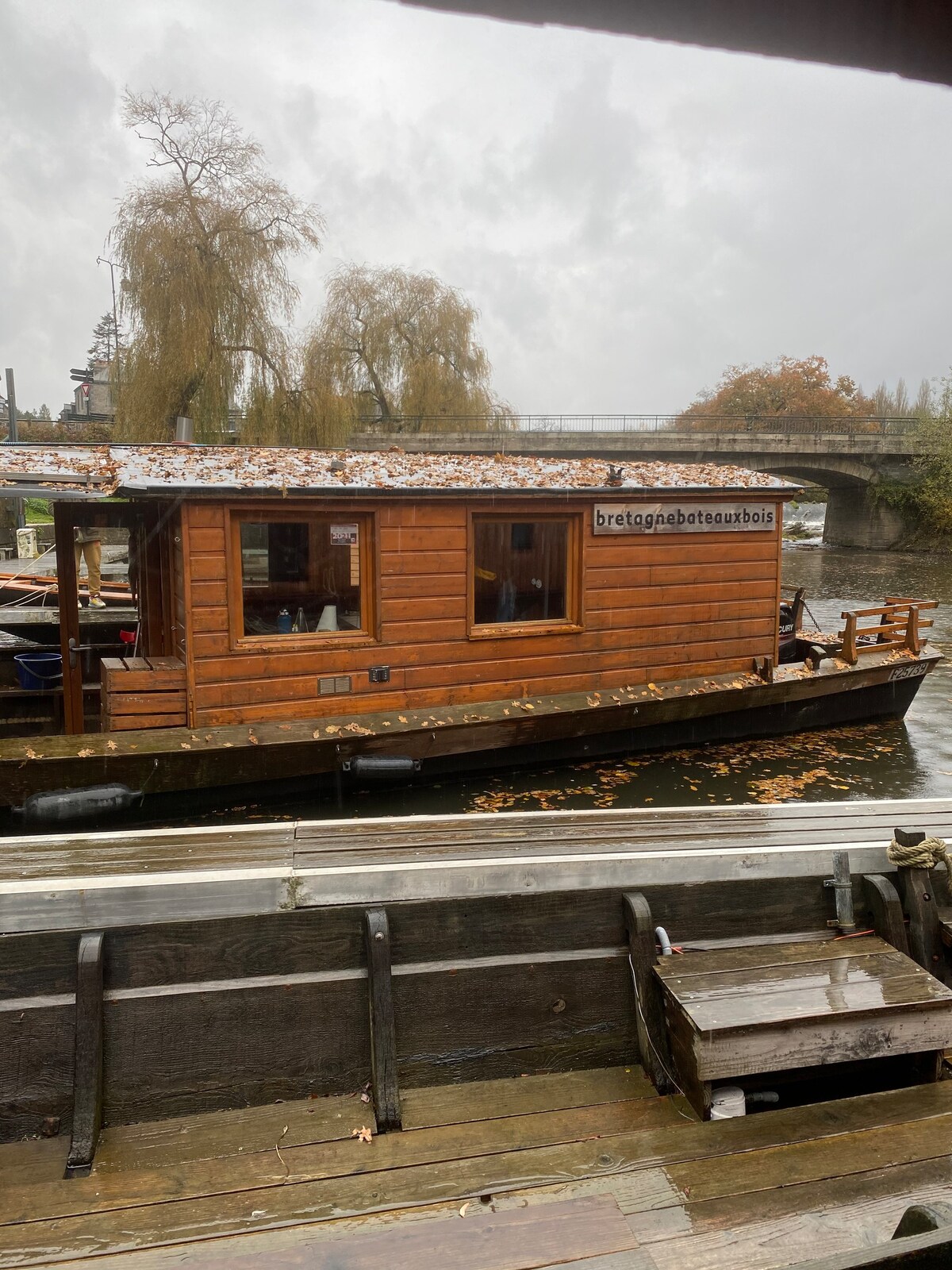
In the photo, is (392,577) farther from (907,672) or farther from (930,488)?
(930,488)

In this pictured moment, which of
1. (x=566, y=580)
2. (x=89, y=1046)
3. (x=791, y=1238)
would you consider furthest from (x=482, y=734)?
(x=791, y=1238)

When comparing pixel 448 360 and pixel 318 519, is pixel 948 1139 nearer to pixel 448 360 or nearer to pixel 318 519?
pixel 318 519

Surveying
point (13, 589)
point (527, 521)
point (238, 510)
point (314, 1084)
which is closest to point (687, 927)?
point (314, 1084)

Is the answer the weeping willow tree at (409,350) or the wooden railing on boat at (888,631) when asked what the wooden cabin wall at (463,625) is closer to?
the wooden railing on boat at (888,631)

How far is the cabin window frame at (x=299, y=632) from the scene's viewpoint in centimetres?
807

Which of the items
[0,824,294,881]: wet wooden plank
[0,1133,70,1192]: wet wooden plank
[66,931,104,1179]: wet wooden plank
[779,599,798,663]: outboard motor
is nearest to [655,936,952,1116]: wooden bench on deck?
[0,824,294,881]: wet wooden plank

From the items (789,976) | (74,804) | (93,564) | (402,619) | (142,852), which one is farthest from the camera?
(93,564)

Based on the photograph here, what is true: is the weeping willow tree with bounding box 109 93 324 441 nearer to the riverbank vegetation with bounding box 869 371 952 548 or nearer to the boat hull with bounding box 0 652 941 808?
the boat hull with bounding box 0 652 941 808

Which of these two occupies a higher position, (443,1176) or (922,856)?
(922,856)

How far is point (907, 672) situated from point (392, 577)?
7.16m

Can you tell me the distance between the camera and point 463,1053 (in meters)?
2.89

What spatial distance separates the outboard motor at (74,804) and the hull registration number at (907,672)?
9.25m

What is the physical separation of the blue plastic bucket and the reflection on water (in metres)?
2.81

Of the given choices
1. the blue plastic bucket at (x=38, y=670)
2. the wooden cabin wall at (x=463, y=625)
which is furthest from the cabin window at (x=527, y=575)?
the blue plastic bucket at (x=38, y=670)
